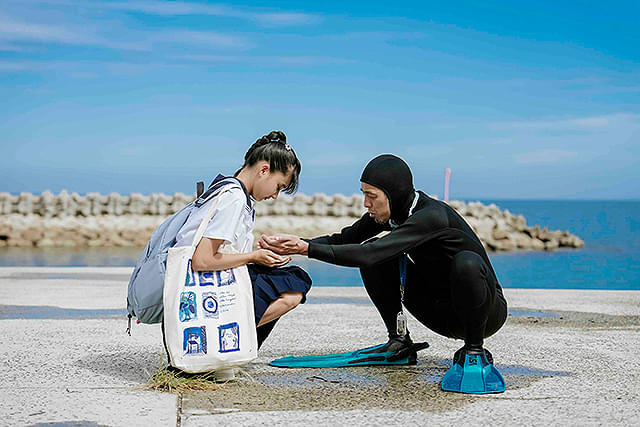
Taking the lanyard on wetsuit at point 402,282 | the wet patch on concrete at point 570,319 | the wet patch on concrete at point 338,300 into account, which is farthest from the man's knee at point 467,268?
the wet patch on concrete at point 338,300

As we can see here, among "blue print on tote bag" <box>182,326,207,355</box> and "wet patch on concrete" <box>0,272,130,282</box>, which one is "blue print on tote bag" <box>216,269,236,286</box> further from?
"wet patch on concrete" <box>0,272,130,282</box>

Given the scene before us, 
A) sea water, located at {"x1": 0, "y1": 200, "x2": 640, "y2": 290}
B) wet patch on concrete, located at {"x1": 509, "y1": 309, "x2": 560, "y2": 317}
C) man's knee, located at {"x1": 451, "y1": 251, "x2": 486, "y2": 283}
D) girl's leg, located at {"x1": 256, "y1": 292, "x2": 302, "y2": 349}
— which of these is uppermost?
man's knee, located at {"x1": 451, "y1": 251, "x2": 486, "y2": 283}

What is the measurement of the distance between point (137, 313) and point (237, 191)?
0.83 meters

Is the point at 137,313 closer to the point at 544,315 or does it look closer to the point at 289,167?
the point at 289,167

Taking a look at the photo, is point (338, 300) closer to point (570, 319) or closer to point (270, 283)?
point (570, 319)

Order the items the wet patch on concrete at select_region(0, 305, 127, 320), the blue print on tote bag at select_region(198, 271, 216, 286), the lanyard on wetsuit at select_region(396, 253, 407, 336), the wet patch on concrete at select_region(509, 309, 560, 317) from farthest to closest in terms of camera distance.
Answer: the wet patch on concrete at select_region(509, 309, 560, 317), the wet patch on concrete at select_region(0, 305, 127, 320), the lanyard on wetsuit at select_region(396, 253, 407, 336), the blue print on tote bag at select_region(198, 271, 216, 286)

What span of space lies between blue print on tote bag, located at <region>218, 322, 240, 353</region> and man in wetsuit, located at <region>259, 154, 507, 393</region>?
46 cm

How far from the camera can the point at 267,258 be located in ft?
13.1

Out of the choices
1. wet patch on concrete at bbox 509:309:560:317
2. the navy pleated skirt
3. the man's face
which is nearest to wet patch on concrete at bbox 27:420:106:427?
the navy pleated skirt

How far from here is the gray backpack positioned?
12.8 feet

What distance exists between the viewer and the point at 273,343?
17.9 ft

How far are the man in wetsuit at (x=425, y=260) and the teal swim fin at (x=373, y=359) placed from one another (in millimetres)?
252

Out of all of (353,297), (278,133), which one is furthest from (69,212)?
(278,133)

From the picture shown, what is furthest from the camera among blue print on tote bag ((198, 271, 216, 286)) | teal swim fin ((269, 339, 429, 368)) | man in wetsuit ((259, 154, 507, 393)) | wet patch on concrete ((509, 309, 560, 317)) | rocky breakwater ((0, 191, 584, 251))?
rocky breakwater ((0, 191, 584, 251))
